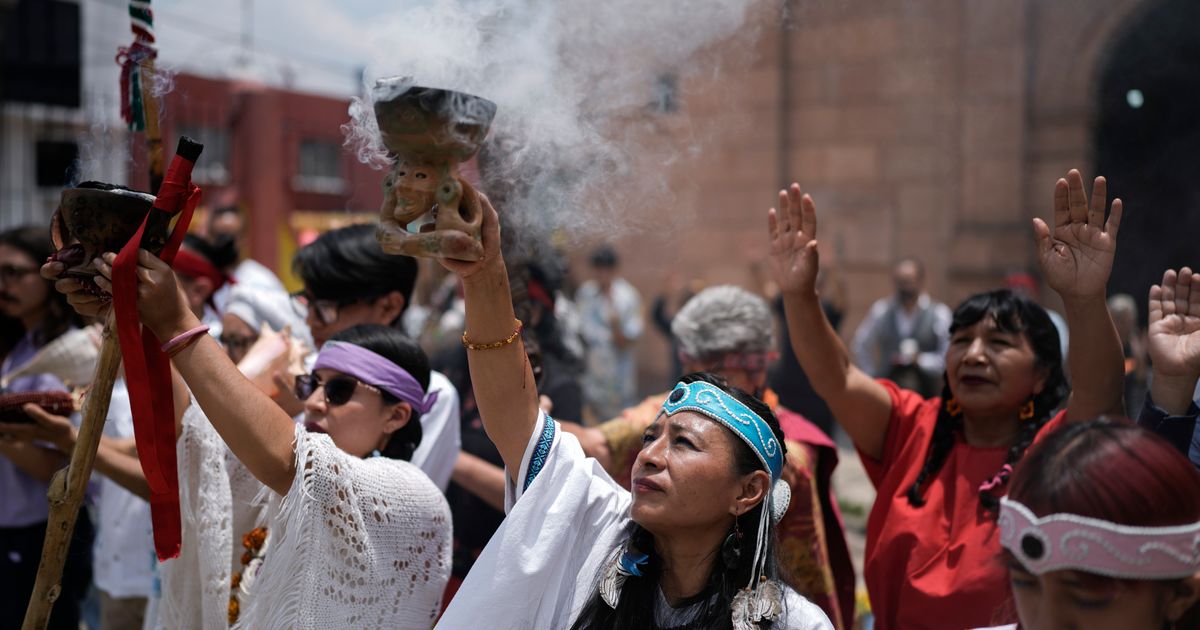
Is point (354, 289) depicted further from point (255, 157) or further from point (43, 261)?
point (255, 157)

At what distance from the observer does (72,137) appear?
13.6m

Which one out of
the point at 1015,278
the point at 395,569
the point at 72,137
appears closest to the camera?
the point at 395,569

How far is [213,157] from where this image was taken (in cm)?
1467

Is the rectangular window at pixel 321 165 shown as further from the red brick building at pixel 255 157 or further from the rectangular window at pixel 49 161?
the rectangular window at pixel 49 161

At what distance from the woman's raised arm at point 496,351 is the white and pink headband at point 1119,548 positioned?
1.08 metres

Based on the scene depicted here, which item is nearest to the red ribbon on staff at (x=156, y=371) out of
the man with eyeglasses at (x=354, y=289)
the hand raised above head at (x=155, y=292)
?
the hand raised above head at (x=155, y=292)

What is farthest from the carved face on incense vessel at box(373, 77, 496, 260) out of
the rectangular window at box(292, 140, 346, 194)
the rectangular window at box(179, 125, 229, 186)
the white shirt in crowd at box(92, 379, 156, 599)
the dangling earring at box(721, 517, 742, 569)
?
the rectangular window at box(292, 140, 346, 194)

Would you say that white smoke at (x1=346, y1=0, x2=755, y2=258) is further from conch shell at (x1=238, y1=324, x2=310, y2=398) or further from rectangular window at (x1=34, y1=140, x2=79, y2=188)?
rectangular window at (x1=34, y1=140, x2=79, y2=188)

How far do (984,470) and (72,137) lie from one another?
534 inches

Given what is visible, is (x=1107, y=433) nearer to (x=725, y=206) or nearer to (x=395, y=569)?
(x=395, y=569)

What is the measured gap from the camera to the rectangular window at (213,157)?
13623mm

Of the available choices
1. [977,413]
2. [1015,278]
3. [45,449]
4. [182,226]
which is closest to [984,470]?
[977,413]

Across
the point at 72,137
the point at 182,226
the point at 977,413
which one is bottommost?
the point at 977,413

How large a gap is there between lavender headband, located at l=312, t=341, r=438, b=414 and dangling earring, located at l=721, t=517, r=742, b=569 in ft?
3.14
